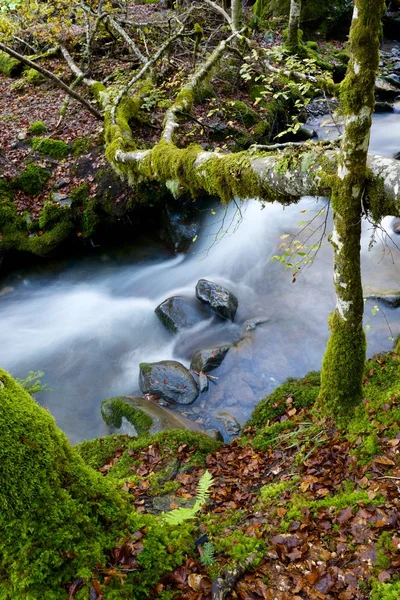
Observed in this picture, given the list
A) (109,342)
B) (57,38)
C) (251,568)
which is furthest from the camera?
(57,38)

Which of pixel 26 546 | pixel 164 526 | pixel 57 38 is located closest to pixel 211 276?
pixel 164 526

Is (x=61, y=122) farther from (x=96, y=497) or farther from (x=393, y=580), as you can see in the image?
(x=393, y=580)

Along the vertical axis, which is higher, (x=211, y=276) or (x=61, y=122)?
(x=61, y=122)

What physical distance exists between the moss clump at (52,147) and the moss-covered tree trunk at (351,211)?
32.5ft

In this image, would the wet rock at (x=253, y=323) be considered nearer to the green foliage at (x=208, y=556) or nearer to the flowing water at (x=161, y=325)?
the flowing water at (x=161, y=325)

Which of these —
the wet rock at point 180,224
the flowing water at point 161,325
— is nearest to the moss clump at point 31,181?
the flowing water at point 161,325

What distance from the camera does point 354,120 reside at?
3.36 metres

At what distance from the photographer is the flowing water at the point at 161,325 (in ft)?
26.8

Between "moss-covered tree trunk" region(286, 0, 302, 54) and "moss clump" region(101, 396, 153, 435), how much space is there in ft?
46.5

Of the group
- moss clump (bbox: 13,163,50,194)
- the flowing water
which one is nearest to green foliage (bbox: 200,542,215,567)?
the flowing water

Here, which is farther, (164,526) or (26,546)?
(164,526)

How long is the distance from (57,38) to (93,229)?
9781 millimetres

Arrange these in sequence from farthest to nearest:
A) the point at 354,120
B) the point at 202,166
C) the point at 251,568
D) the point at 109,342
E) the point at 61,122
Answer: the point at 61,122
the point at 109,342
the point at 202,166
the point at 354,120
the point at 251,568

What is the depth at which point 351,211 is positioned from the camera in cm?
368
